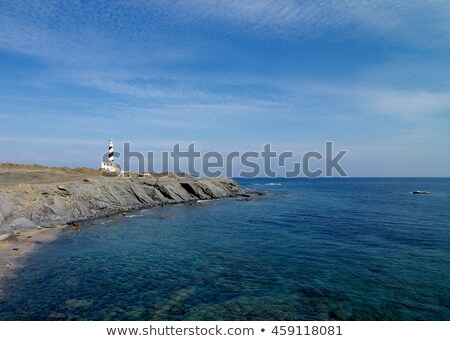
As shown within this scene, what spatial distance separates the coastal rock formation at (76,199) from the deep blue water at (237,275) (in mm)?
6726

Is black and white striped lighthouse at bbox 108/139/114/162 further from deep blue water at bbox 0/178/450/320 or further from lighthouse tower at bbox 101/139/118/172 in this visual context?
deep blue water at bbox 0/178/450/320

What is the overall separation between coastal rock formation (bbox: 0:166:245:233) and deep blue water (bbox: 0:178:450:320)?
673 cm

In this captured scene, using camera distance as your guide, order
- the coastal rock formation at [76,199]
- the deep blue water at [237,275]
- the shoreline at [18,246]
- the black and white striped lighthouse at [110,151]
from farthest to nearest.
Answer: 1. the black and white striped lighthouse at [110,151]
2. the coastal rock formation at [76,199]
3. the shoreline at [18,246]
4. the deep blue water at [237,275]

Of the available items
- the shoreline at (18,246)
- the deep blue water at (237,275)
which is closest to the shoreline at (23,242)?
the shoreline at (18,246)

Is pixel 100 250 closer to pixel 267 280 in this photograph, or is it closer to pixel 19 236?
pixel 19 236

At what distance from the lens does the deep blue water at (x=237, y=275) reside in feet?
49.9

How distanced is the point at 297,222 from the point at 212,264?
21966 mm

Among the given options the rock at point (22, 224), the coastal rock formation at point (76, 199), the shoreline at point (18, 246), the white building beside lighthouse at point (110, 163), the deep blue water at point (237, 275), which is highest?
the white building beside lighthouse at point (110, 163)

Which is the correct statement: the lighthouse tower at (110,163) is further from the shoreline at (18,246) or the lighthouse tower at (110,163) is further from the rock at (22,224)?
the shoreline at (18,246)

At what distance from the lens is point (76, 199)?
150ft

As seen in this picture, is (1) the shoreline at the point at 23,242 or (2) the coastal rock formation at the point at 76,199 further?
(2) the coastal rock formation at the point at 76,199

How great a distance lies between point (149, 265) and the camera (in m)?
22.7

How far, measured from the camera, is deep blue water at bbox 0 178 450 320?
15.2m
